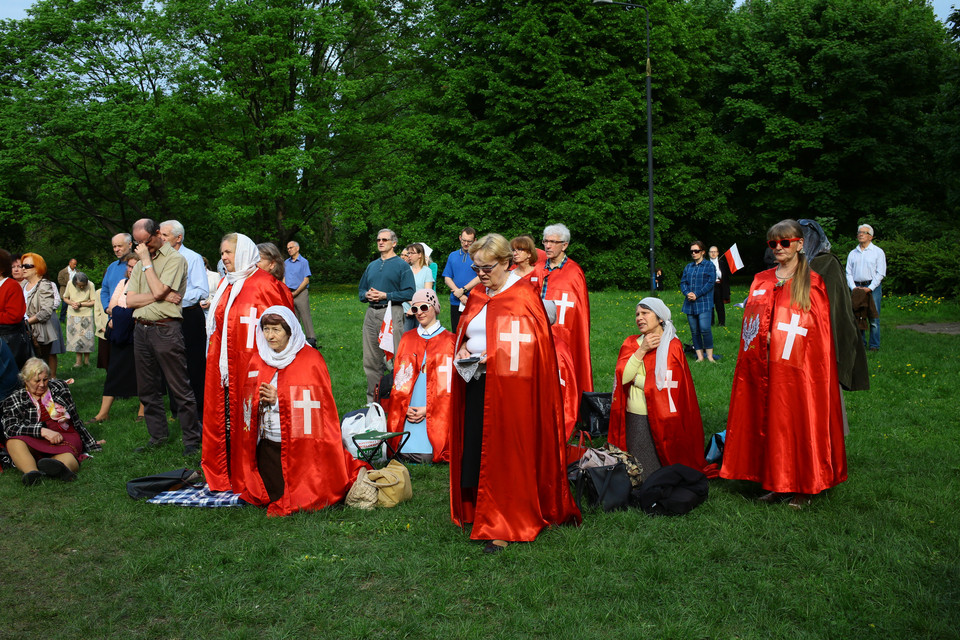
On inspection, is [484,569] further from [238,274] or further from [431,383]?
[238,274]

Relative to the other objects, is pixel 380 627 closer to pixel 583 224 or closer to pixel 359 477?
pixel 359 477

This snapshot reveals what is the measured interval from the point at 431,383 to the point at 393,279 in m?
1.80

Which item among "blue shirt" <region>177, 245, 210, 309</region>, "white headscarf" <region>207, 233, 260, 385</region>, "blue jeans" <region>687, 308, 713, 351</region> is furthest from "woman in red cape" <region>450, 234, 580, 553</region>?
"blue jeans" <region>687, 308, 713, 351</region>

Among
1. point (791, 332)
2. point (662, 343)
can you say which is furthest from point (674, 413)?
point (791, 332)

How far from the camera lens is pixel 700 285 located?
1188cm

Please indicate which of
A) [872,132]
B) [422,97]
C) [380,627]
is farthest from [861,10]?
[380,627]

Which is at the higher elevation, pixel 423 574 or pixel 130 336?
pixel 130 336

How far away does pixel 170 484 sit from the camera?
6.44m

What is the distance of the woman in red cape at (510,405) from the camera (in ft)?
16.2

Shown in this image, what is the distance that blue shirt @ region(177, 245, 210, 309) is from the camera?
767 centimetres

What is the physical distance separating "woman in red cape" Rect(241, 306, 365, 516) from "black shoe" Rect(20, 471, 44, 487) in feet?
7.13

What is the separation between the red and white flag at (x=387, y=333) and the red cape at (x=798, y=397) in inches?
172

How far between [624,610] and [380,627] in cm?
132

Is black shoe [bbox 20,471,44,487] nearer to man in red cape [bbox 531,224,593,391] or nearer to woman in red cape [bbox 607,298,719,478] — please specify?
man in red cape [bbox 531,224,593,391]
